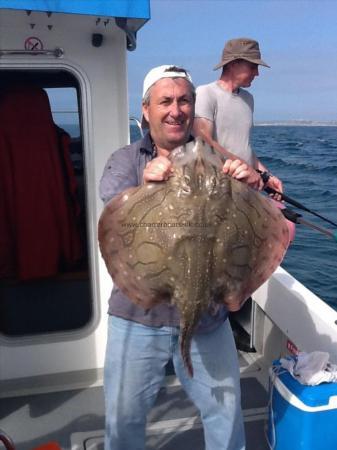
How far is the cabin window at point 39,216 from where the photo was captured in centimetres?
413

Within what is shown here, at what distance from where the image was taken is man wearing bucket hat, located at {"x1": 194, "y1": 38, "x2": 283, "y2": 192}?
171 inches

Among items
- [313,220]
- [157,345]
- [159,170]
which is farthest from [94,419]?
[313,220]

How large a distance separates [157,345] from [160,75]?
1348 millimetres

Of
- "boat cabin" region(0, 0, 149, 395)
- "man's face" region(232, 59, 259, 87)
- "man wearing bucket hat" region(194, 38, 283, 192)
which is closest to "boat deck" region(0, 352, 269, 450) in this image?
"boat cabin" region(0, 0, 149, 395)

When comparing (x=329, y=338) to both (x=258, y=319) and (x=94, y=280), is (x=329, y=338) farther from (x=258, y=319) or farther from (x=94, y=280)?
(x=94, y=280)

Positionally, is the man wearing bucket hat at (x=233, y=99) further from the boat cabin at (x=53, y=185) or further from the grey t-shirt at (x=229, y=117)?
the boat cabin at (x=53, y=185)

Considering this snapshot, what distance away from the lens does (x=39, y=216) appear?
424 cm

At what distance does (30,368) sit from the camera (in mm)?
4074

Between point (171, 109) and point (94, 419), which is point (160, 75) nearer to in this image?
point (171, 109)

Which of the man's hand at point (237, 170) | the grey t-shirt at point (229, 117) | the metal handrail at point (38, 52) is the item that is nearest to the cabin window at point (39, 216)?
the metal handrail at point (38, 52)

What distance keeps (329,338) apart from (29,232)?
8.85ft

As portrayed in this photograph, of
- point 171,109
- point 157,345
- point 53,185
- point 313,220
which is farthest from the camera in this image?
point 313,220

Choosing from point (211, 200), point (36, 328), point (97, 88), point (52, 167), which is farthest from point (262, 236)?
point (36, 328)

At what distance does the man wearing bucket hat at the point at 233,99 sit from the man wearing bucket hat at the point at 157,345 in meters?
2.02
